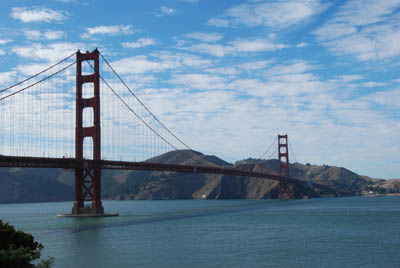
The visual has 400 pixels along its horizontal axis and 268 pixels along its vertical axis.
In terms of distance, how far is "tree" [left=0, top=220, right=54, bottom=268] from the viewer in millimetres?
18812

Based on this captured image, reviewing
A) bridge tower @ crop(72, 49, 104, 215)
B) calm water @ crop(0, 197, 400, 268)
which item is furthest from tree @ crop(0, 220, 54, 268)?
bridge tower @ crop(72, 49, 104, 215)

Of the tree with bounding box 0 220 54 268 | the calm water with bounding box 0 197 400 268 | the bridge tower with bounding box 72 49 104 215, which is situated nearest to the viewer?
the tree with bounding box 0 220 54 268

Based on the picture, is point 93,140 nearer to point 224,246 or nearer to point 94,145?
point 94,145

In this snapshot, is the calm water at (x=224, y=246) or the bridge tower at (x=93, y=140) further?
the bridge tower at (x=93, y=140)

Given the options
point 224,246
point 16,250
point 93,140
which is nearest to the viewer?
point 16,250

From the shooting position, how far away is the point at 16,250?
18938mm

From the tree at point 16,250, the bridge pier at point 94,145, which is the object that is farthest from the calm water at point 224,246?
the bridge pier at point 94,145

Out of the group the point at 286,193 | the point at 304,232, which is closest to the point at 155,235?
the point at 304,232

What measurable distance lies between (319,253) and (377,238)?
11.7 meters

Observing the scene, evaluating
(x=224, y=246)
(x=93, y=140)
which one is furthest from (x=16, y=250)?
(x=93, y=140)

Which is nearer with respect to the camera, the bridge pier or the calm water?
the calm water

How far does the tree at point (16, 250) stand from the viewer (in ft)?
61.7

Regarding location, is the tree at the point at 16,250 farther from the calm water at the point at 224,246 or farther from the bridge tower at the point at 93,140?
the bridge tower at the point at 93,140

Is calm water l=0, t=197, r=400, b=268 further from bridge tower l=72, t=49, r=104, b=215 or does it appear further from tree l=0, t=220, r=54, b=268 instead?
bridge tower l=72, t=49, r=104, b=215
